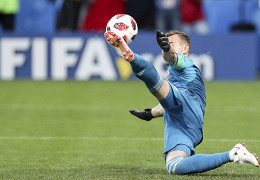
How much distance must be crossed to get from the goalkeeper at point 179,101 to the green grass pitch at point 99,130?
19 cm

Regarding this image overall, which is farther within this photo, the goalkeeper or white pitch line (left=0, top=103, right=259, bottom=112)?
white pitch line (left=0, top=103, right=259, bottom=112)

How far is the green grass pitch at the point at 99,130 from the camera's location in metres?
7.14

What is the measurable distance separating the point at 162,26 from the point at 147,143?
34.7ft

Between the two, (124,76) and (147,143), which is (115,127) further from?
(124,76)

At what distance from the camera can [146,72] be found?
6.41m

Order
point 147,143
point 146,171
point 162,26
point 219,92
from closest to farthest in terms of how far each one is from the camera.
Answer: point 146,171
point 147,143
point 219,92
point 162,26

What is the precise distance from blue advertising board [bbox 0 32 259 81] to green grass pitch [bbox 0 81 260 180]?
1.59 ft

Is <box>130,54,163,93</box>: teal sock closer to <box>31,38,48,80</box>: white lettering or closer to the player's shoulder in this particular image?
the player's shoulder

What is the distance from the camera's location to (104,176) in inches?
260

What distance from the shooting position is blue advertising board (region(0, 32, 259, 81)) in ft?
57.3

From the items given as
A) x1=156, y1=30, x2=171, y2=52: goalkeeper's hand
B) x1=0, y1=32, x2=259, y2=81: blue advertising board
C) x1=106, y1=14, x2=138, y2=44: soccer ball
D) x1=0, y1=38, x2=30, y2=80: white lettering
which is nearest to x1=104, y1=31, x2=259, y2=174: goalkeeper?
x1=156, y1=30, x2=171, y2=52: goalkeeper's hand

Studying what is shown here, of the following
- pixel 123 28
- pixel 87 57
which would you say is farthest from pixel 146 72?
pixel 87 57

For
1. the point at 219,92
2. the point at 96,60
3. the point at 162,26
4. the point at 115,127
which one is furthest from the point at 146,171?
the point at 162,26

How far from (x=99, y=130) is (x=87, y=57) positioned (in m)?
7.08
